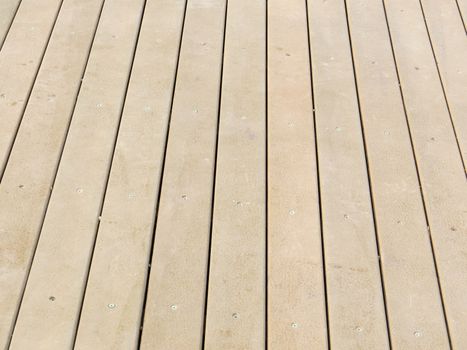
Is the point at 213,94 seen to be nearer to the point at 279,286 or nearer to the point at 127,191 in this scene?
the point at 127,191

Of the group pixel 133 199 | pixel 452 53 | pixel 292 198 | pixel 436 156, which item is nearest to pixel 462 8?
pixel 452 53

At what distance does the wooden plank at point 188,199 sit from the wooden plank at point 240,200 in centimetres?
3

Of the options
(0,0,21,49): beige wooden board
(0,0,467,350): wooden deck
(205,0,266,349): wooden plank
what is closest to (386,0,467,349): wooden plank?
(0,0,467,350): wooden deck

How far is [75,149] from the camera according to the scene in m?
2.38

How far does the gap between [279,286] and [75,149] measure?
747mm

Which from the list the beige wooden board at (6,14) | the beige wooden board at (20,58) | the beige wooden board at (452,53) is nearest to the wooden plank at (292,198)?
the beige wooden board at (452,53)

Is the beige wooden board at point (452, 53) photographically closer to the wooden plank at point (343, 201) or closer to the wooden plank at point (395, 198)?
the wooden plank at point (395, 198)

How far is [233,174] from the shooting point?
2.33m

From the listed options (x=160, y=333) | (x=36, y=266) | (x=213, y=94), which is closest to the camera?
(x=160, y=333)

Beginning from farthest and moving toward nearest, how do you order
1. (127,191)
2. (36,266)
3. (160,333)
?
(127,191), (36,266), (160,333)

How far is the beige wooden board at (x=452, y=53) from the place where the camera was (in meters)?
2.57

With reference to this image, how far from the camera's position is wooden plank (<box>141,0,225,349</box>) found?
1.95 m

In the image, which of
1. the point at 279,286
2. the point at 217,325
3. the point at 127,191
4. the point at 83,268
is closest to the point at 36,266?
the point at 83,268

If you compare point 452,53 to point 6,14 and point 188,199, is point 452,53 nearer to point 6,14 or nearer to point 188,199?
point 188,199
